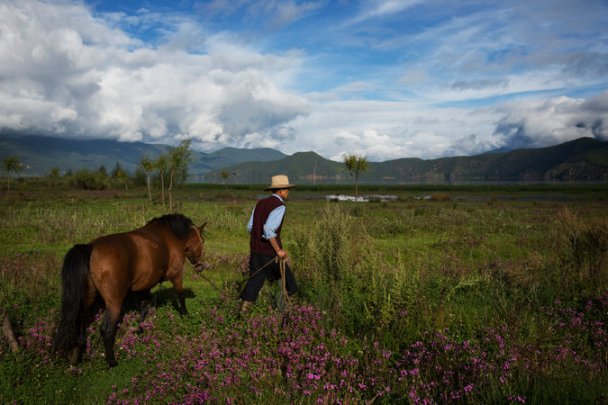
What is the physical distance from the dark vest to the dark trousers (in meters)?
0.11

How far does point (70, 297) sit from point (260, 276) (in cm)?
286

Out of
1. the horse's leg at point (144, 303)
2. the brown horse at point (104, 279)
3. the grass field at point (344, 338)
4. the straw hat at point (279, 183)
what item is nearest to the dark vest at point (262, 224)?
the straw hat at point (279, 183)

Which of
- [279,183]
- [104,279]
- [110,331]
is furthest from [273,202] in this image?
[110,331]

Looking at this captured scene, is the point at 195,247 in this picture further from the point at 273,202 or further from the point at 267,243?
the point at 273,202

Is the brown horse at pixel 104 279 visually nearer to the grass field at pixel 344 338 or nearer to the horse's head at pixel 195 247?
the grass field at pixel 344 338

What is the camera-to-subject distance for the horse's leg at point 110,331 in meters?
5.44

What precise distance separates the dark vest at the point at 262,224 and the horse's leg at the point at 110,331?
232 cm

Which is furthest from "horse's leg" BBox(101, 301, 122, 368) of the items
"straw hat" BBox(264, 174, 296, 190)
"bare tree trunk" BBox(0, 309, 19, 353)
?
"straw hat" BBox(264, 174, 296, 190)

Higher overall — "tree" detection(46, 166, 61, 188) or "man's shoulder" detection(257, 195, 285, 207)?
"tree" detection(46, 166, 61, 188)

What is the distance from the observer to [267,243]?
6852 millimetres

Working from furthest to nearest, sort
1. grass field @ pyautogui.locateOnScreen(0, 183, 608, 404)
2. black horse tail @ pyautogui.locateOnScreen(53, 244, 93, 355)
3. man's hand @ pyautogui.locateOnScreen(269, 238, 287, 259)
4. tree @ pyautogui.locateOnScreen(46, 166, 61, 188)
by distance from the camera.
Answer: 1. tree @ pyautogui.locateOnScreen(46, 166, 61, 188)
2. man's hand @ pyautogui.locateOnScreen(269, 238, 287, 259)
3. black horse tail @ pyautogui.locateOnScreen(53, 244, 93, 355)
4. grass field @ pyautogui.locateOnScreen(0, 183, 608, 404)

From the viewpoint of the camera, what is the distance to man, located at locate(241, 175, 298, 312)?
6535 mm

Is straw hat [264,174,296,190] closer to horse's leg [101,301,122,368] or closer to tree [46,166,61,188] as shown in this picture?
horse's leg [101,301,122,368]

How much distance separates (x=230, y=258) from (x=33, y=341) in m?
7.07
